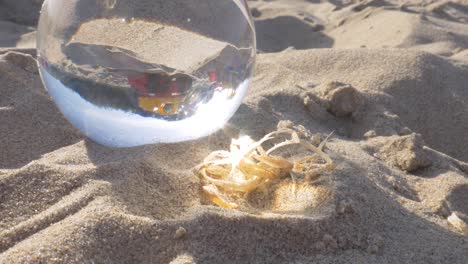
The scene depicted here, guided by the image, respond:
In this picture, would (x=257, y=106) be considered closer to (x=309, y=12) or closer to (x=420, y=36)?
(x=420, y=36)

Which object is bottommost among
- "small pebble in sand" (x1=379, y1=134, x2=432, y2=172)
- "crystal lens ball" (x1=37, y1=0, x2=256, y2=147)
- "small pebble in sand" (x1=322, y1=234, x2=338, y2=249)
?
"small pebble in sand" (x1=379, y1=134, x2=432, y2=172)

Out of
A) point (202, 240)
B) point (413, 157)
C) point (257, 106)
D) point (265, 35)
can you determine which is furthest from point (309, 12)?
point (202, 240)

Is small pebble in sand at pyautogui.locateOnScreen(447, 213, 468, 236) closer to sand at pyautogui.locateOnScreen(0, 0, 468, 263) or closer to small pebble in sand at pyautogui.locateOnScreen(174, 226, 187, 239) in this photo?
sand at pyautogui.locateOnScreen(0, 0, 468, 263)

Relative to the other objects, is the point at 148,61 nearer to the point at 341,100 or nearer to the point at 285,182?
the point at 285,182

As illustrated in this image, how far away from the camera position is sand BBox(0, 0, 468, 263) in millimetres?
1583

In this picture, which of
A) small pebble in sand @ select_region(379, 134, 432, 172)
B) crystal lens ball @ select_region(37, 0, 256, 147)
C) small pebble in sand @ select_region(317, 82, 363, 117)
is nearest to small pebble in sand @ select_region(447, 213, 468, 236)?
small pebble in sand @ select_region(379, 134, 432, 172)

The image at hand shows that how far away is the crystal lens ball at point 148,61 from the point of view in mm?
1952

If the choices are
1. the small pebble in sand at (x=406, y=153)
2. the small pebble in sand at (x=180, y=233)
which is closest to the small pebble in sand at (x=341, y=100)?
the small pebble in sand at (x=406, y=153)

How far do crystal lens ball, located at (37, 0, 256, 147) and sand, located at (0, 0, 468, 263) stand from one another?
0.51 feet

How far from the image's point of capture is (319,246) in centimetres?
162

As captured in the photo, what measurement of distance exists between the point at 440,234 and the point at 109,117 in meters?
1.14

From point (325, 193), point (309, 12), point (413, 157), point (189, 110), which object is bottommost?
point (309, 12)

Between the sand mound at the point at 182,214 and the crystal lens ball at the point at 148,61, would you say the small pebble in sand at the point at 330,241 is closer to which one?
the sand mound at the point at 182,214

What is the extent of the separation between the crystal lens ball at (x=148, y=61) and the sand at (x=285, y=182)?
156mm
